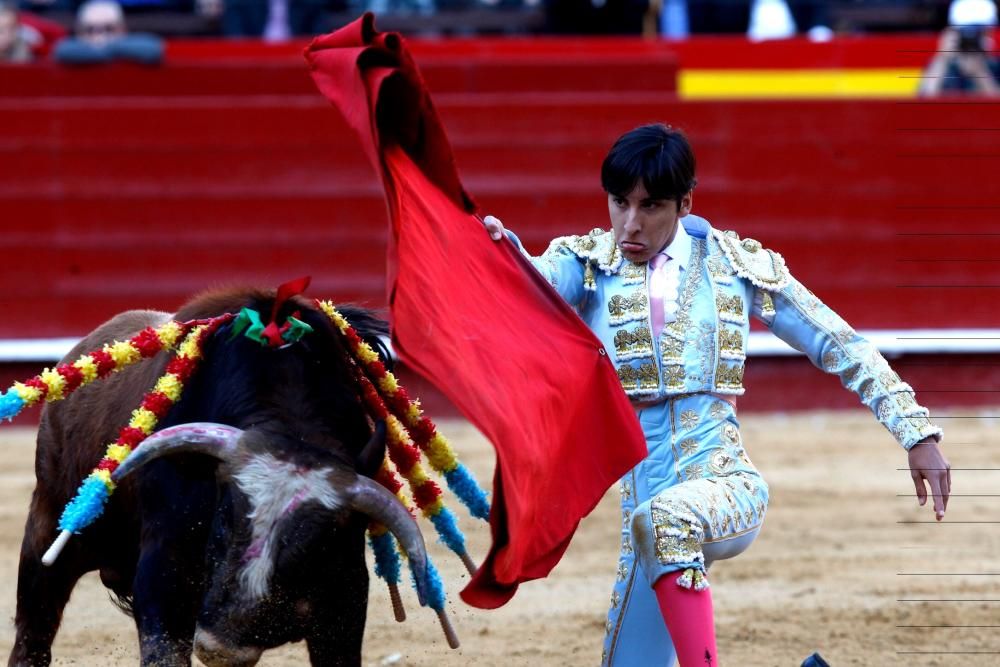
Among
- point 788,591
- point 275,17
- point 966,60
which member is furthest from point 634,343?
point 275,17

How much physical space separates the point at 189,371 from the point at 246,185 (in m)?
4.76

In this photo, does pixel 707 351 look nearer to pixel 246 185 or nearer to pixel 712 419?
pixel 712 419

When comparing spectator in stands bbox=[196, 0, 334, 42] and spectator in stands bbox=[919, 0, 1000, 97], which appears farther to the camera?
spectator in stands bbox=[196, 0, 334, 42]

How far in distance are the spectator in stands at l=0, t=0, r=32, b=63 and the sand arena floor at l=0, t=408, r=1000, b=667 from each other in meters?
2.22

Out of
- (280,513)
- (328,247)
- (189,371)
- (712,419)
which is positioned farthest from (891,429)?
(328,247)

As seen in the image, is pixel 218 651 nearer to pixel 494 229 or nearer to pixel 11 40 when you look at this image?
pixel 494 229

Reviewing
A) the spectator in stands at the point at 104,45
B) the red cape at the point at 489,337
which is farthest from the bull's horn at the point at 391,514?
the spectator in stands at the point at 104,45

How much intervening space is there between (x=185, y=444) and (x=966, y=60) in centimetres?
607

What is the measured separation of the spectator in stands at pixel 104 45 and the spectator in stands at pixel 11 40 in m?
0.23

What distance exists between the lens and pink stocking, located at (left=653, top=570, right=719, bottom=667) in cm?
264

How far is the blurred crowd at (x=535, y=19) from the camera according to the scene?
26.3 feet

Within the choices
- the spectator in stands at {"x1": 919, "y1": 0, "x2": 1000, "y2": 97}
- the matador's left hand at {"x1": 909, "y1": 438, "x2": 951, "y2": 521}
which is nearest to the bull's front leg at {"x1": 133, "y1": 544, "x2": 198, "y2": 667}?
the matador's left hand at {"x1": 909, "y1": 438, "x2": 951, "y2": 521}

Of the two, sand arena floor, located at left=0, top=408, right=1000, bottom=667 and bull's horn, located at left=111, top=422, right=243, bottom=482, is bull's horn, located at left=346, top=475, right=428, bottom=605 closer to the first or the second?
bull's horn, located at left=111, top=422, right=243, bottom=482

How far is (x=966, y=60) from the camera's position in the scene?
7883 mm
